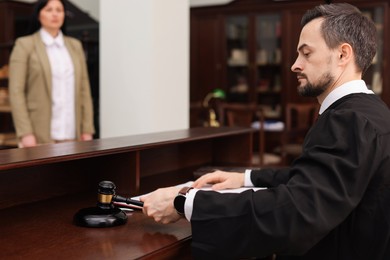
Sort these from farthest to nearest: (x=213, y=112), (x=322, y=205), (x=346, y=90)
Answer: (x=213, y=112) → (x=346, y=90) → (x=322, y=205)

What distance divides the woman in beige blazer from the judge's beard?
2.04 m

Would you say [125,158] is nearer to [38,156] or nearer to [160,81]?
[38,156]

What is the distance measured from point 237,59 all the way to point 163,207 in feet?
19.6

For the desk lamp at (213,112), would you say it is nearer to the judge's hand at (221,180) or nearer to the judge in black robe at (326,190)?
the judge's hand at (221,180)

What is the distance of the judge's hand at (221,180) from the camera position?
165 centimetres

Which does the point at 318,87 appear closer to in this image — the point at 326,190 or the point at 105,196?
the point at 326,190

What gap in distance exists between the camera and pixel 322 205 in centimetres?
121

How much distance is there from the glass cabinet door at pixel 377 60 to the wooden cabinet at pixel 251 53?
0.01 m

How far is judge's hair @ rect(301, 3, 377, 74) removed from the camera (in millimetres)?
1402

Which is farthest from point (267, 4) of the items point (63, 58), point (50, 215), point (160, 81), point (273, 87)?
point (50, 215)

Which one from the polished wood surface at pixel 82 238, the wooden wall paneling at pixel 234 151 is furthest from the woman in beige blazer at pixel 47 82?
the polished wood surface at pixel 82 238

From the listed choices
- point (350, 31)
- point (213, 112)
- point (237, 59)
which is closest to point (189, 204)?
point (350, 31)

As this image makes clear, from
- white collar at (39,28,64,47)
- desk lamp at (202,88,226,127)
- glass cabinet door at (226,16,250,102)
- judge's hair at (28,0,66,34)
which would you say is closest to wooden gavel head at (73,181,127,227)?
white collar at (39,28,64,47)

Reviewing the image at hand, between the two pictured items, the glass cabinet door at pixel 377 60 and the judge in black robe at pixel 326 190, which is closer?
the judge in black robe at pixel 326 190
